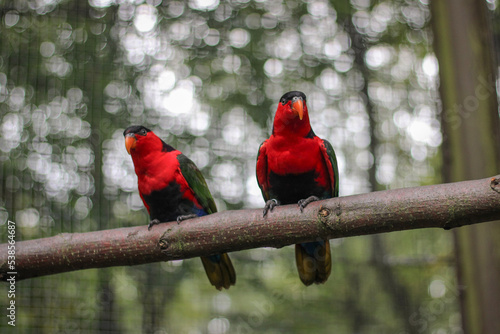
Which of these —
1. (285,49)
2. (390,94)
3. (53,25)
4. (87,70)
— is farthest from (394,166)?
(53,25)

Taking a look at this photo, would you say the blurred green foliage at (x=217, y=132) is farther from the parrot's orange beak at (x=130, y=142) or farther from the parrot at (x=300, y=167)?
the parrot at (x=300, y=167)

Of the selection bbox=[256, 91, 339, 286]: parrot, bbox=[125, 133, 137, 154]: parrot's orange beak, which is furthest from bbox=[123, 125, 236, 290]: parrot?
bbox=[256, 91, 339, 286]: parrot

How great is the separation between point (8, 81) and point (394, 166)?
6.41 feet

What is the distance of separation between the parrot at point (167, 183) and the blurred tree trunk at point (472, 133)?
2.79 ft

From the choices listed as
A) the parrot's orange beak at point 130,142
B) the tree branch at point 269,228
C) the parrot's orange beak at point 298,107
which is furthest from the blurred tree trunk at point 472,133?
the parrot's orange beak at point 130,142

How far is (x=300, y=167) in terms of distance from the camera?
5.30ft

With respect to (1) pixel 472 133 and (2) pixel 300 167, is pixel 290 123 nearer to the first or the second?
(2) pixel 300 167

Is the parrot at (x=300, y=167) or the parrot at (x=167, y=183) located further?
the parrot at (x=167, y=183)

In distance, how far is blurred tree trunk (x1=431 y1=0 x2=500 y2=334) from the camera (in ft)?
4.19

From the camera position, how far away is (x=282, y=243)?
3.97ft

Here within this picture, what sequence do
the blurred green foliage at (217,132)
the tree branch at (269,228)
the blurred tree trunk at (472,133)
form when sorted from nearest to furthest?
1. the tree branch at (269,228)
2. the blurred tree trunk at (472,133)
3. the blurred green foliage at (217,132)

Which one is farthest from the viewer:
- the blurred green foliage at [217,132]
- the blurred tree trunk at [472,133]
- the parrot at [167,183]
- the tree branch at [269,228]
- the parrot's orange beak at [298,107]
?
the blurred green foliage at [217,132]

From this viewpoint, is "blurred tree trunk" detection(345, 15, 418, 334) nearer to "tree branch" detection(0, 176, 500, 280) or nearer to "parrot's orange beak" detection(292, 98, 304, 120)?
"parrot's orange beak" detection(292, 98, 304, 120)

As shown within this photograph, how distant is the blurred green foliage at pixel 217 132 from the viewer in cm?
209
